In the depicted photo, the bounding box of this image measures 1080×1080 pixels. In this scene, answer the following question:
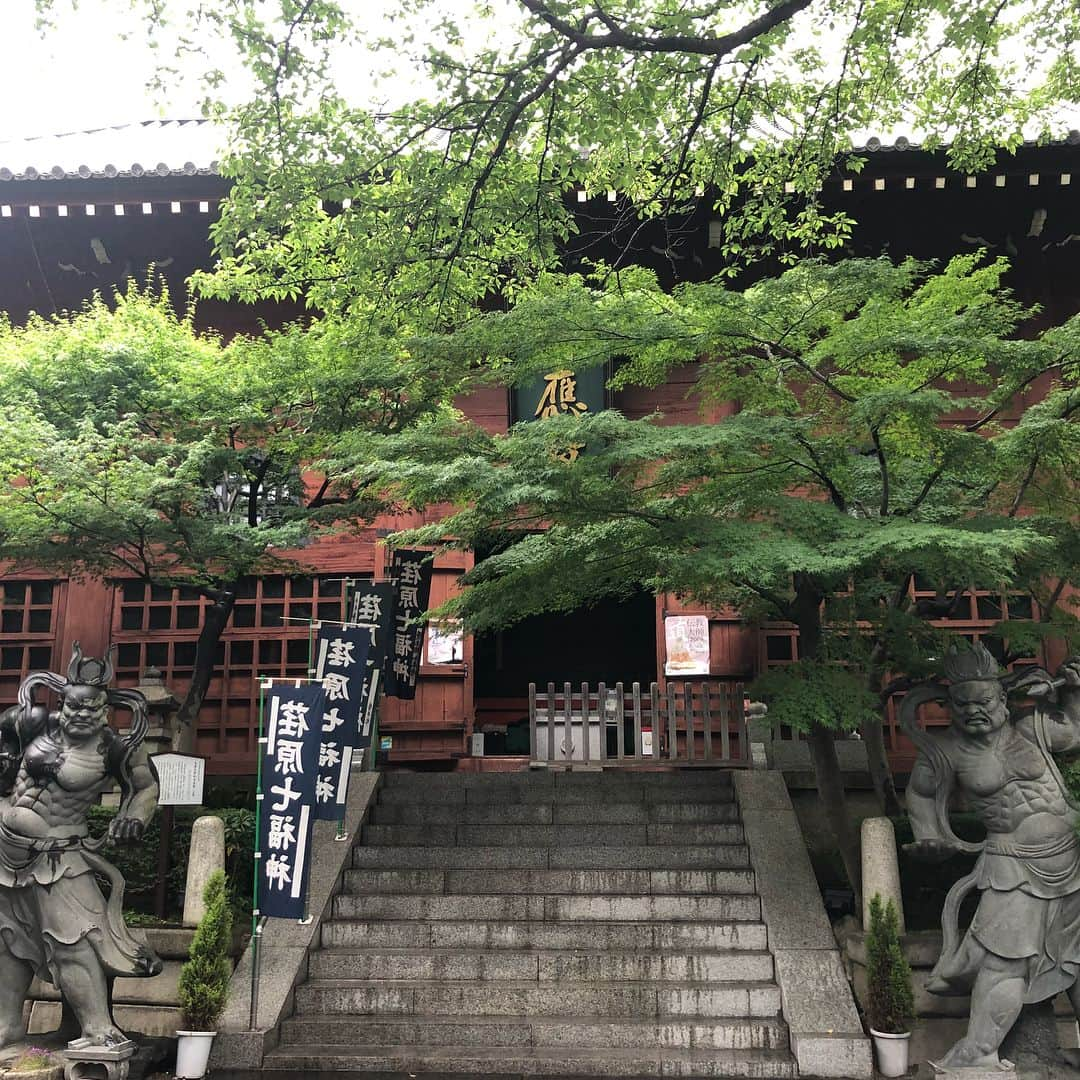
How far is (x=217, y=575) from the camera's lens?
10188mm

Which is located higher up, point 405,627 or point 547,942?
point 405,627

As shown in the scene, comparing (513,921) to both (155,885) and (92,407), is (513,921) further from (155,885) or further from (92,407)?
(92,407)

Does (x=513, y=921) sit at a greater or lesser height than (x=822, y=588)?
lesser

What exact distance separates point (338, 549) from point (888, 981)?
8842mm

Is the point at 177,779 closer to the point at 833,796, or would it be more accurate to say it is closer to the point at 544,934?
the point at 544,934

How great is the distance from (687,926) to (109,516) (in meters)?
6.34

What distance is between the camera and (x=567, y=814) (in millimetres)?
9984

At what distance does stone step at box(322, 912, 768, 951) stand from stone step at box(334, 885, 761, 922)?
0.12 metres

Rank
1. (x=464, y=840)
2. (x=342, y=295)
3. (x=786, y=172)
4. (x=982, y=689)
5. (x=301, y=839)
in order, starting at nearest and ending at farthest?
(x=982, y=689), (x=301, y=839), (x=342, y=295), (x=786, y=172), (x=464, y=840)

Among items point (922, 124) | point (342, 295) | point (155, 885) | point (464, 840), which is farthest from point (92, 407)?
point (922, 124)

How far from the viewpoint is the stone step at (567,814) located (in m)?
9.88

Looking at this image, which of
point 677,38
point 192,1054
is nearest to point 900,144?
point 677,38

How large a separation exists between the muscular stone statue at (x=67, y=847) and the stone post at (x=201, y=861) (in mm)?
584

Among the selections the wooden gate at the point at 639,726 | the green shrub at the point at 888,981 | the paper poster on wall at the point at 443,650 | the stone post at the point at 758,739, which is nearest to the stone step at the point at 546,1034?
the green shrub at the point at 888,981
